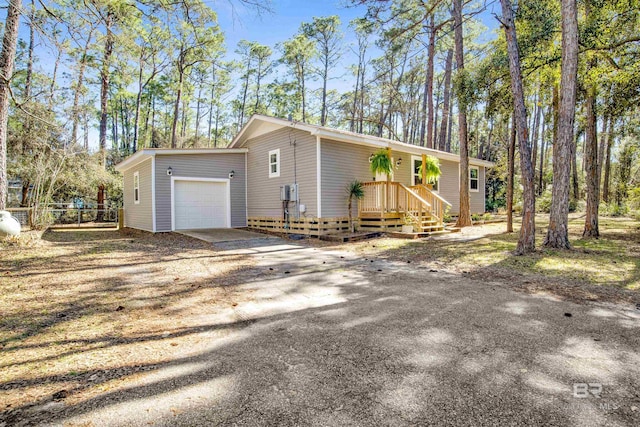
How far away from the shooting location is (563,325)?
346 cm

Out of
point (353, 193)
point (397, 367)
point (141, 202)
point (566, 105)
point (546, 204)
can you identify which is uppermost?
point (566, 105)

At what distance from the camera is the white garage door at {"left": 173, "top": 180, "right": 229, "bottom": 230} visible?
13.3 metres

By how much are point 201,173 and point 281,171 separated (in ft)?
10.7

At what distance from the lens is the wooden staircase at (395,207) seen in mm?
11531

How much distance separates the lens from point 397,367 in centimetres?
258

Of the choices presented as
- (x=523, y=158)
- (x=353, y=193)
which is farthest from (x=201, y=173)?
(x=523, y=158)

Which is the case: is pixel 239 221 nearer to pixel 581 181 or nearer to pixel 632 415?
pixel 632 415

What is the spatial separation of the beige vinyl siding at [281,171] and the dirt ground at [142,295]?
2959 mm

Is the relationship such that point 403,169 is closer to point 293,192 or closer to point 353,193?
point 353,193

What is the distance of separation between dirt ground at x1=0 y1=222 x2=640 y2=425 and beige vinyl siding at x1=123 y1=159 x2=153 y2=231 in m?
4.51

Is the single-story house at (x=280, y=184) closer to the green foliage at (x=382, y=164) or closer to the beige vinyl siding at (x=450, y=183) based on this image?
the green foliage at (x=382, y=164)

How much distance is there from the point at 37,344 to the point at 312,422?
2.65 meters

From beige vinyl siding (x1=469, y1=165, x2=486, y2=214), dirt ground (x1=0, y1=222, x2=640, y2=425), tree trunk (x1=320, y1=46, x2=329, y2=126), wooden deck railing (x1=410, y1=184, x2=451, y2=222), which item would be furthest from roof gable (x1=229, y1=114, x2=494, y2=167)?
tree trunk (x1=320, y1=46, x2=329, y2=126)

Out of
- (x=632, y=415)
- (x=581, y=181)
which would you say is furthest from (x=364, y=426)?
(x=581, y=181)
